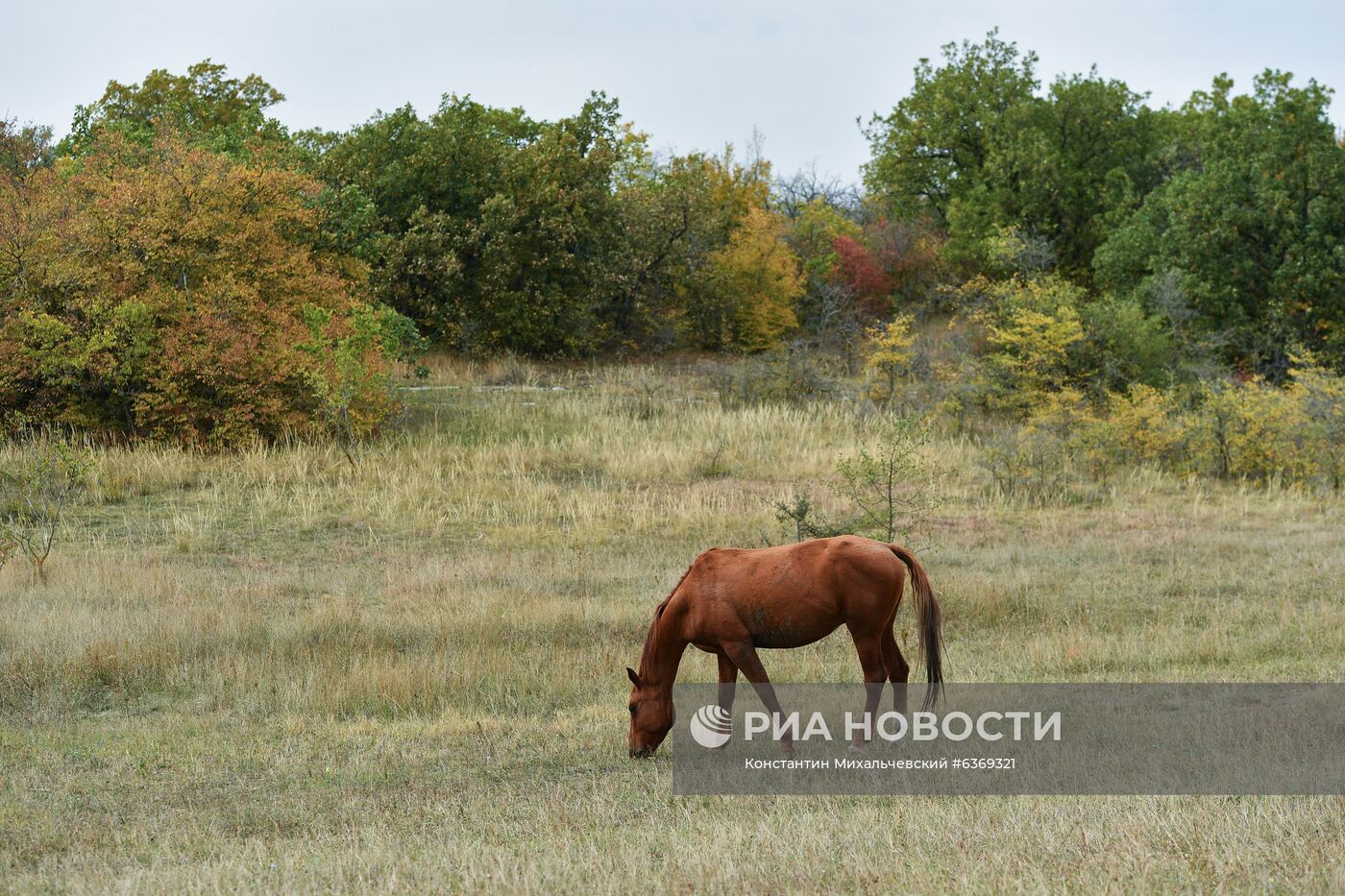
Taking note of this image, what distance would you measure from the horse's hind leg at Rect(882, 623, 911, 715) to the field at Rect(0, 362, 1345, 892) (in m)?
1.11

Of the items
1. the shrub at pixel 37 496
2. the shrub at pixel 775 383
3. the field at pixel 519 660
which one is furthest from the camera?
the shrub at pixel 775 383

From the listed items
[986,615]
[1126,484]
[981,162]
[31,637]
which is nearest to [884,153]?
[981,162]

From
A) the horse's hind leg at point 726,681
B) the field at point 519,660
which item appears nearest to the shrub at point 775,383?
the field at point 519,660

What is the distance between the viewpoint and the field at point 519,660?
5.95m

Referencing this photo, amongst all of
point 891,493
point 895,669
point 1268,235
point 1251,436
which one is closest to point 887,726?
point 895,669

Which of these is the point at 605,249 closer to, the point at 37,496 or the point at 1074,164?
the point at 1074,164

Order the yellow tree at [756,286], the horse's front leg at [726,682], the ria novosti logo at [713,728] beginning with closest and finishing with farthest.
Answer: the horse's front leg at [726,682], the ria novosti logo at [713,728], the yellow tree at [756,286]

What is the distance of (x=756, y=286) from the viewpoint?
44.6m

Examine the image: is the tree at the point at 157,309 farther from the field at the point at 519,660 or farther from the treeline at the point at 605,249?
the field at the point at 519,660

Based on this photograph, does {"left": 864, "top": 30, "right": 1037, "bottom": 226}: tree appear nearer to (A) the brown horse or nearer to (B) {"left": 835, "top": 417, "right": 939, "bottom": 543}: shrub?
(B) {"left": 835, "top": 417, "right": 939, "bottom": 543}: shrub

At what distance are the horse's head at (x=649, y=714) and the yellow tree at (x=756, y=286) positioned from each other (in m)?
35.0

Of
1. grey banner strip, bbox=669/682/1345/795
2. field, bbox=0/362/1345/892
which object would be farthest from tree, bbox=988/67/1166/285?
grey banner strip, bbox=669/682/1345/795

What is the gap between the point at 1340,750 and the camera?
27.7 ft

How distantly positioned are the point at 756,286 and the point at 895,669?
3690cm
